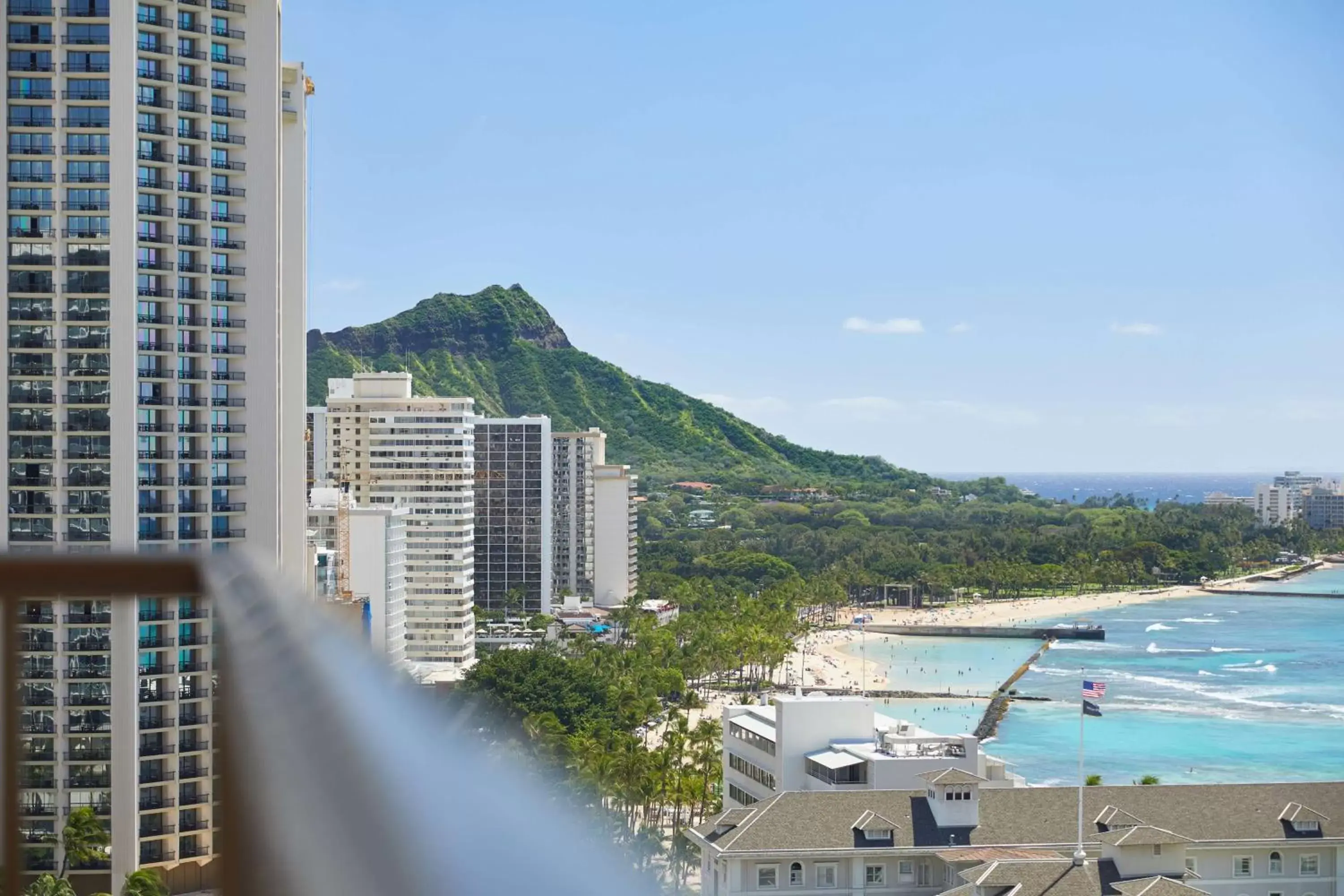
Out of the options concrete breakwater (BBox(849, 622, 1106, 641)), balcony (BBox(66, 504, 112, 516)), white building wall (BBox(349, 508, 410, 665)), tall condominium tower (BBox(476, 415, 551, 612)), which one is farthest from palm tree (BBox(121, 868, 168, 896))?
concrete breakwater (BBox(849, 622, 1106, 641))

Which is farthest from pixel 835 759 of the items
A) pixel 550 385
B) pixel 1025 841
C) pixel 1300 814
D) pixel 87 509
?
pixel 550 385

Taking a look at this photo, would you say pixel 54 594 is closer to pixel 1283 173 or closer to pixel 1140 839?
pixel 1140 839

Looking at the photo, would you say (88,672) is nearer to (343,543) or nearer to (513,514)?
(343,543)

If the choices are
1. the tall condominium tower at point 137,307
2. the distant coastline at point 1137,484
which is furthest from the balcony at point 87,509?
the distant coastline at point 1137,484

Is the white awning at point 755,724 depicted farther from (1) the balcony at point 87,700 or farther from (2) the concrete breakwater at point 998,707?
(2) the concrete breakwater at point 998,707

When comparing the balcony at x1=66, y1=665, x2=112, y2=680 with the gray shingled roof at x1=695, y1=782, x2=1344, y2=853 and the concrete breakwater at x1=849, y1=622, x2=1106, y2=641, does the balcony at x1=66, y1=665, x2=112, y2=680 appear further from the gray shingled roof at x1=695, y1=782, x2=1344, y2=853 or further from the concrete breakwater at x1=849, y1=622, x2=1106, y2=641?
the concrete breakwater at x1=849, y1=622, x2=1106, y2=641

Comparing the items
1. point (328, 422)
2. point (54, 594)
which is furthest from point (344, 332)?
point (54, 594)
